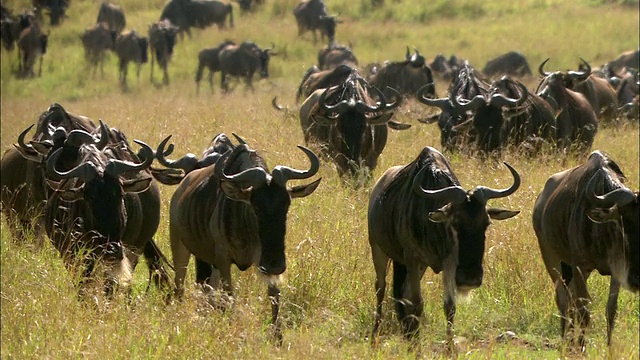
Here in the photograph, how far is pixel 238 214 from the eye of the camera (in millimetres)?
7164

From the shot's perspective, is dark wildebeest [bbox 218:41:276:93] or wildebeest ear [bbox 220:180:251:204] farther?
dark wildebeest [bbox 218:41:276:93]

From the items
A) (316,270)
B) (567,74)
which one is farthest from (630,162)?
(316,270)

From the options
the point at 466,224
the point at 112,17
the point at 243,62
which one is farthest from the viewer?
the point at 112,17

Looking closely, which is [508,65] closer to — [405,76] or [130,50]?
[405,76]

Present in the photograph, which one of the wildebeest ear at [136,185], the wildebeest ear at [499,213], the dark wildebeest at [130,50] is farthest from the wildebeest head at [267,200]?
the dark wildebeest at [130,50]

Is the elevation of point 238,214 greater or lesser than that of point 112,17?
greater

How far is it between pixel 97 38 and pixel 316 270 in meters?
24.2

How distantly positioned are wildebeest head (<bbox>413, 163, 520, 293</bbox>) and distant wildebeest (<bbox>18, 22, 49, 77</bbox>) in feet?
83.9

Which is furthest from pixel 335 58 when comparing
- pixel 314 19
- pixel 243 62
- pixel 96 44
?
pixel 314 19

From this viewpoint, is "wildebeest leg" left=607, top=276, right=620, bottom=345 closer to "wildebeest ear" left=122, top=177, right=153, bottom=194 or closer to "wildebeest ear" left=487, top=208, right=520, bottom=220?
"wildebeest ear" left=487, top=208, right=520, bottom=220

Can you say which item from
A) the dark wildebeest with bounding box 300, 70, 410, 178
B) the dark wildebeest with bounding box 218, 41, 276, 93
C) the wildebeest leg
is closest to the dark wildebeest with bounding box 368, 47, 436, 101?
the dark wildebeest with bounding box 300, 70, 410, 178

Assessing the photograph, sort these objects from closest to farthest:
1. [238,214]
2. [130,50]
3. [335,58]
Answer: [238,214] → [335,58] → [130,50]

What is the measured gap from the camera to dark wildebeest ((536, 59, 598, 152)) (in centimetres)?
1379

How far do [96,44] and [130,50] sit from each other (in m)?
1.38
